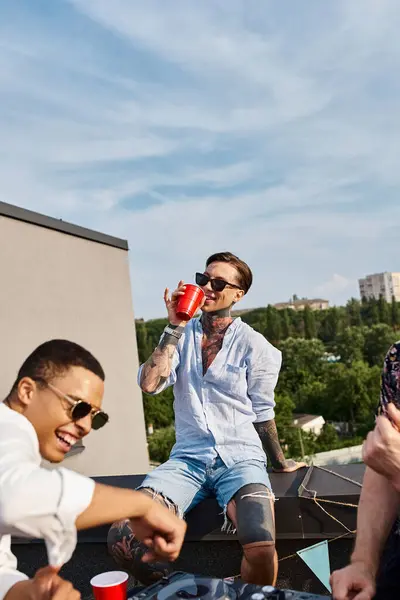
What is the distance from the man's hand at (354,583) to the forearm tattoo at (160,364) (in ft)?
3.41

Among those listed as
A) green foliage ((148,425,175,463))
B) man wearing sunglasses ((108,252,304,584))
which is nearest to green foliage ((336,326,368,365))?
green foliage ((148,425,175,463))

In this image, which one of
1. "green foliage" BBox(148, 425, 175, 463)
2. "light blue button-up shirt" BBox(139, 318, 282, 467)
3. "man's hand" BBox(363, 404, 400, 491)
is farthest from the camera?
"green foliage" BBox(148, 425, 175, 463)

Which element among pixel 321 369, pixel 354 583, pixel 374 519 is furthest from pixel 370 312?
pixel 354 583

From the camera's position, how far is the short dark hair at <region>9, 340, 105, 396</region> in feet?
4.00

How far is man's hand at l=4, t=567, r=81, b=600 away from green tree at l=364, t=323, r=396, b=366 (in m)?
64.0

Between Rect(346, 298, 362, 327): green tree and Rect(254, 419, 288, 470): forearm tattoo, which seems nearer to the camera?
Rect(254, 419, 288, 470): forearm tattoo

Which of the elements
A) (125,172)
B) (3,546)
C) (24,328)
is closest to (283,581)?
(3,546)

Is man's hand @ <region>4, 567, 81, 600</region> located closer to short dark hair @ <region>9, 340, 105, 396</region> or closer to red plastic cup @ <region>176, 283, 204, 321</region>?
short dark hair @ <region>9, 340, 105, 396</region>

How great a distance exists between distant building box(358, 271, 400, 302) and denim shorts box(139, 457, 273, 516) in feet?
360

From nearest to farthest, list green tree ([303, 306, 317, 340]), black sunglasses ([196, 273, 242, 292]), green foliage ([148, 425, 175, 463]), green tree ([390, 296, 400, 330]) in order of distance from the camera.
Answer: black sunglasses ([196, 273, 242, 292]), green foliage ([148, 425, 175, 463]), green tree ([303, 306, 317, 340]), green tree ([390, 296, 400, 330])

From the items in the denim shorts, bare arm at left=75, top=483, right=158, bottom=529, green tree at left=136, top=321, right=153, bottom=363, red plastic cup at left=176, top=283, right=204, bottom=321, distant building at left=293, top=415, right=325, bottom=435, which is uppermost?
green tree at left=136, top=321, right=153, bottom=363

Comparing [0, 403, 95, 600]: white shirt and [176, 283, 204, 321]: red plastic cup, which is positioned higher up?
[176, 283, 204, 321]: red plastic cup

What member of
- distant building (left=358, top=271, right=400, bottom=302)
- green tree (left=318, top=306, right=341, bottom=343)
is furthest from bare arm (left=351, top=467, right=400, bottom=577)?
distant building (left=358, top=271, right=400, bottom=302)

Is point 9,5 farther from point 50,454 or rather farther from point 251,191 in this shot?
point 251,191
